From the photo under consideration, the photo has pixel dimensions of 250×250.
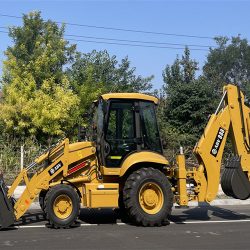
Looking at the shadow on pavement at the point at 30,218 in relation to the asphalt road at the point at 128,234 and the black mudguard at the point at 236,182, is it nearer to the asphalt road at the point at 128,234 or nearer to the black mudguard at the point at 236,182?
the asphalt road at the point at 128,234

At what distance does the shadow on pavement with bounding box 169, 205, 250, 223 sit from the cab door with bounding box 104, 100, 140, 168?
81.8 inches

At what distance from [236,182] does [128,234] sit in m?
2.94

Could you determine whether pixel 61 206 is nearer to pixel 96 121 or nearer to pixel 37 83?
pixel 96 121

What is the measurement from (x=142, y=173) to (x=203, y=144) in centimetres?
168

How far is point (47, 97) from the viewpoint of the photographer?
2294cm

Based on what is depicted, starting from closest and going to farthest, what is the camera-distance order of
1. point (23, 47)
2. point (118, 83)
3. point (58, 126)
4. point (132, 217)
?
point (132, 217), point (58, 126), point (23, 47), point (118, 83)

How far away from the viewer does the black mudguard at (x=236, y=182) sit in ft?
35.3

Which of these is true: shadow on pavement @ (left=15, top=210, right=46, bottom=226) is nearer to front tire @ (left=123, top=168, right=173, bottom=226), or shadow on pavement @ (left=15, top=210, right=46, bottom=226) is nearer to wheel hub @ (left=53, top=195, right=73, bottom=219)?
wheel hub @ (left=53, top=195, right=73, bottom=219)

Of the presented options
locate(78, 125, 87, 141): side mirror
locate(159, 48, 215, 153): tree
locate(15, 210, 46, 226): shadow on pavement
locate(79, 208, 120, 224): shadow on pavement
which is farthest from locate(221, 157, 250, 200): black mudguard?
locate(159, 48, 215, 153): tree

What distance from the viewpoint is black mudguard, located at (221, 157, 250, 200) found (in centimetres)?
1076

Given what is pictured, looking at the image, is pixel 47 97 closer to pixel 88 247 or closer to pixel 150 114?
pixel 150 114

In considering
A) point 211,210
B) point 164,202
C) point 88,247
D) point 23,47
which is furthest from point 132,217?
point 23,47

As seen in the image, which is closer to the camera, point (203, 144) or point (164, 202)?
point (164, 202)

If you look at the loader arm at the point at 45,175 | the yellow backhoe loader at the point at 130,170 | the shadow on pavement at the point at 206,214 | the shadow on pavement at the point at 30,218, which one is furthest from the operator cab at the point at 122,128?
the shadow on pavement at the point at 30,218
